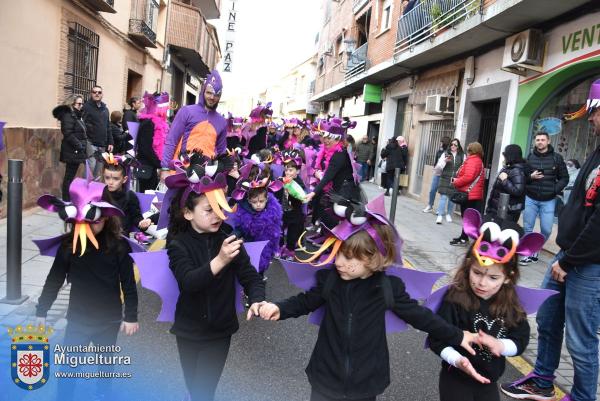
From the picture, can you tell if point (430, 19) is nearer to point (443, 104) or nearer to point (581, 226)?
point (443, 104)

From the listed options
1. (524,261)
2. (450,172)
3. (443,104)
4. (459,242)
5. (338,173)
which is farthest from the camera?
(443,104)

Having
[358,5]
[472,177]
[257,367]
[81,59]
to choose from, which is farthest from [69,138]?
[358,5]

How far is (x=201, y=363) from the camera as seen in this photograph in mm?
2691

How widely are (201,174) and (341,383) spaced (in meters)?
1.30

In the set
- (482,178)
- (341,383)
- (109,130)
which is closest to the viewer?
(341,383)

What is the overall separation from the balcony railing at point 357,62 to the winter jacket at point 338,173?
1362 centimetres

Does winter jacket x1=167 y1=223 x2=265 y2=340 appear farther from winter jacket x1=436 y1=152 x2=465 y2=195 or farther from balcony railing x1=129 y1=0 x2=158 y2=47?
balcony railing x1=129 y1=0 x2=158 y2=47

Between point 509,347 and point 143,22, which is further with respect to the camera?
point 143,22

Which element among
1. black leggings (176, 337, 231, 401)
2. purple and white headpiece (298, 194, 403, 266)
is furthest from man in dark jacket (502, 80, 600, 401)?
black leggings (176, 337, 231, 401)

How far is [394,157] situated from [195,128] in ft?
34.4

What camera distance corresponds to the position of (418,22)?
45.7 feet

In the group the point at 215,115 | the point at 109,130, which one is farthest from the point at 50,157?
the point at 215,115

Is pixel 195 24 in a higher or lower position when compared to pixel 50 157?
higher

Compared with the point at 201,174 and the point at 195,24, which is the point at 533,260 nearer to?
the point at 201,174
